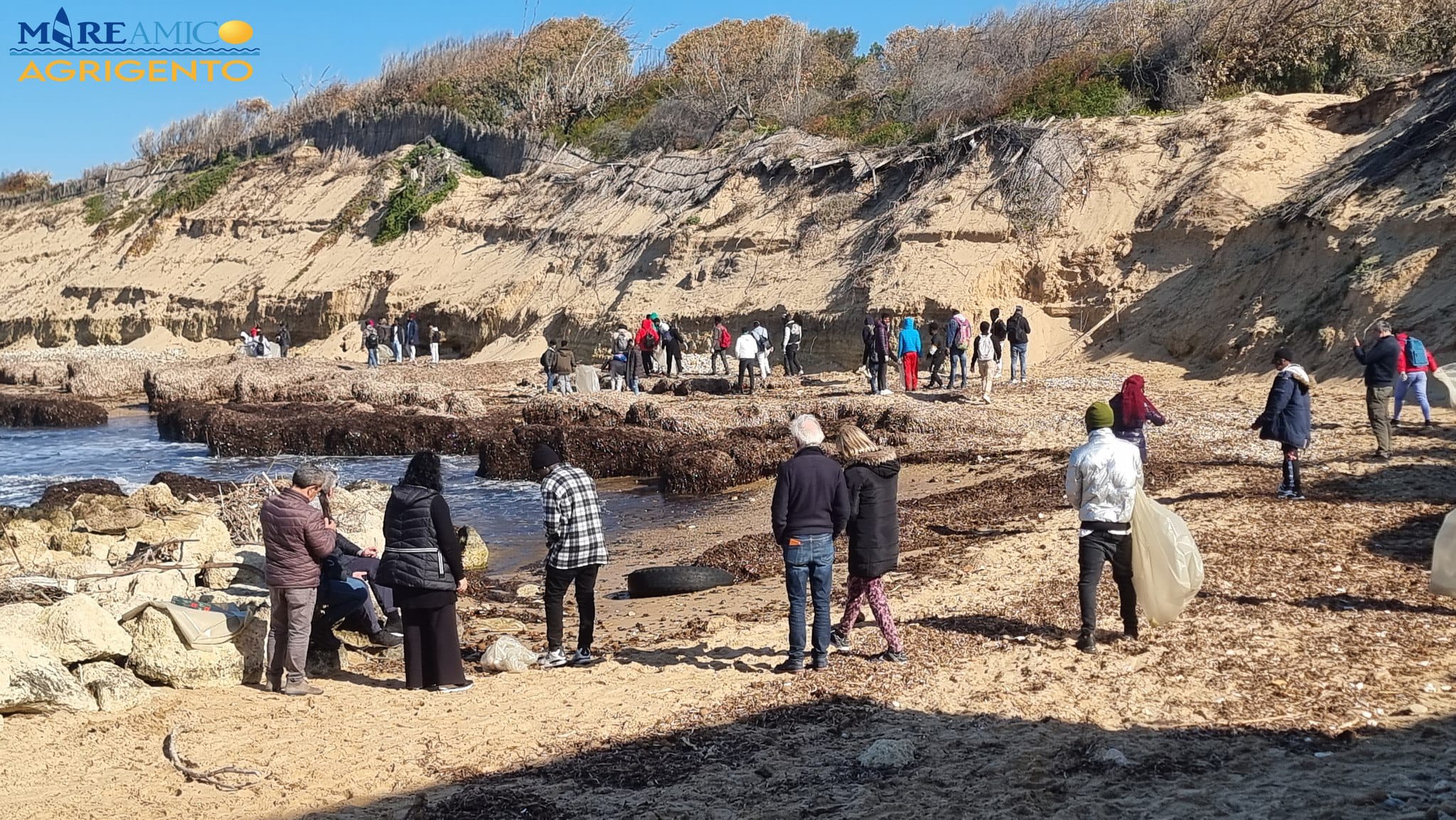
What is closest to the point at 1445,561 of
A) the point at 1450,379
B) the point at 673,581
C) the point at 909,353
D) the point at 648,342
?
the point at 673,581

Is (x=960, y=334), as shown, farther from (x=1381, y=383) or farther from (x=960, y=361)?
(x=1381, y=383)

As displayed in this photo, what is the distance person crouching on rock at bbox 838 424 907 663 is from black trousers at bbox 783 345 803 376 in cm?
1694

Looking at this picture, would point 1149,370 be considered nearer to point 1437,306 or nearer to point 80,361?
point 1437,306

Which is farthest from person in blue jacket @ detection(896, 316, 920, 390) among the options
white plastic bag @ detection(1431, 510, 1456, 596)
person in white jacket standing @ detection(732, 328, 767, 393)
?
white plastic bag @ detection(1431, 510, 1456, 596)

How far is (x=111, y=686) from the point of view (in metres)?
6.97

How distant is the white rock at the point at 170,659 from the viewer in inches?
284

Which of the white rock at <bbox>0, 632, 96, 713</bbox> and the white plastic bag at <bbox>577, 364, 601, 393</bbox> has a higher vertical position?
the white plastic bag at <bbox>577, 364, 601, 393</bbox>

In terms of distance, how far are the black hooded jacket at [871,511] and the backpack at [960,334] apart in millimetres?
13503

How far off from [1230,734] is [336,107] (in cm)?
5050

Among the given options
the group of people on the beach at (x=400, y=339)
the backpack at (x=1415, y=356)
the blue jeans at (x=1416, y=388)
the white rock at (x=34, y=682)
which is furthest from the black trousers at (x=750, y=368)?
the white rock at (x=34, y=682)

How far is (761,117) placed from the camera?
36.6 metres

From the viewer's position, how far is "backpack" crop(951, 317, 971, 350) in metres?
20.2

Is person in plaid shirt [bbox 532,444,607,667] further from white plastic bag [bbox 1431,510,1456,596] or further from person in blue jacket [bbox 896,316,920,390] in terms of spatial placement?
person in blue jacket [bbox 896,316,920,390]

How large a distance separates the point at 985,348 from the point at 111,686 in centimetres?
1407
